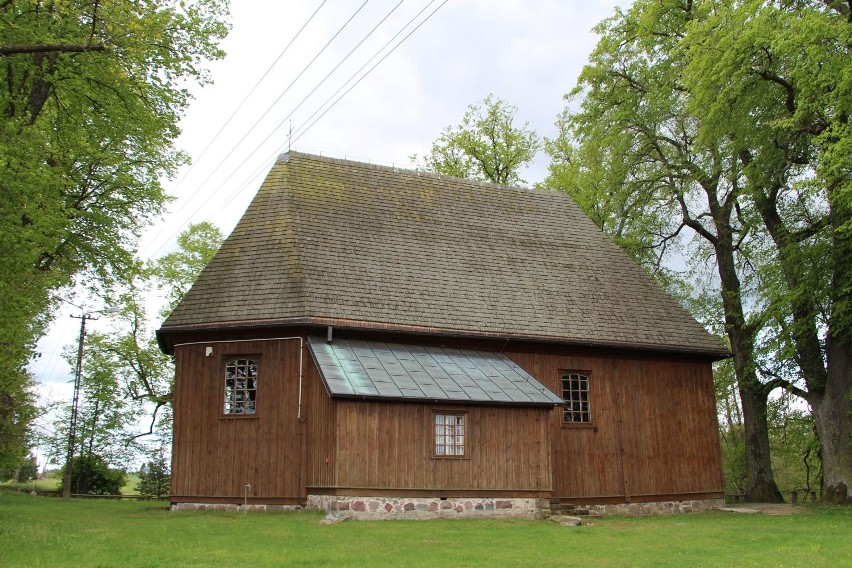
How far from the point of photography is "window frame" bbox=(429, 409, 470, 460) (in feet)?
51.9

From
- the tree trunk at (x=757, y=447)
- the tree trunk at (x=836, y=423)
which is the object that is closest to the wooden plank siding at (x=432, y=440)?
the tree trunk at (x=836, y=423)

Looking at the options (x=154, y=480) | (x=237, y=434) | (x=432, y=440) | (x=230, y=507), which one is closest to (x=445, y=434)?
(x=432, y=440)

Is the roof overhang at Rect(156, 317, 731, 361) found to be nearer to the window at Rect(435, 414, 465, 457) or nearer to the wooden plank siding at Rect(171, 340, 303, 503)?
the wooden plank siding at Rect(171, 340, 303, 503)

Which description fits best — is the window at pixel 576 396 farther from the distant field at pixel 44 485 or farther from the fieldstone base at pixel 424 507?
the distant field at pixel 44 485

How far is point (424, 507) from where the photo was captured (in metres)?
15.3

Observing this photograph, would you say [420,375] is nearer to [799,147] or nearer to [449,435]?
[449,435]

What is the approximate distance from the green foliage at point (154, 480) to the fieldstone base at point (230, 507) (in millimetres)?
16514

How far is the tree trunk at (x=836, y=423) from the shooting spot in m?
19.3

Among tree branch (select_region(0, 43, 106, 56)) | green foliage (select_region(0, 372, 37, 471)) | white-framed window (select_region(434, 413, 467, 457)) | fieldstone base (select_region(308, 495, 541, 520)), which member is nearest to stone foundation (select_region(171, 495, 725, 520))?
fieldstone base (select_region(308, 495, 541, 520))

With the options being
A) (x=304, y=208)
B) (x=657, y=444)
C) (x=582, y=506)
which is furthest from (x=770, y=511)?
(x=304, y=208)

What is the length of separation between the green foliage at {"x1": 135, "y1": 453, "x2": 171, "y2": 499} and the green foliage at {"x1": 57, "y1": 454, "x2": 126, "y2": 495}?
0.90 m

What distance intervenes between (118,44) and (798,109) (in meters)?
14.4

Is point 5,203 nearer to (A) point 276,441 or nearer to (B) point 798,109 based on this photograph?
(A) point 276,441

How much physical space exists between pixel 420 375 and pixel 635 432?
6.40m
